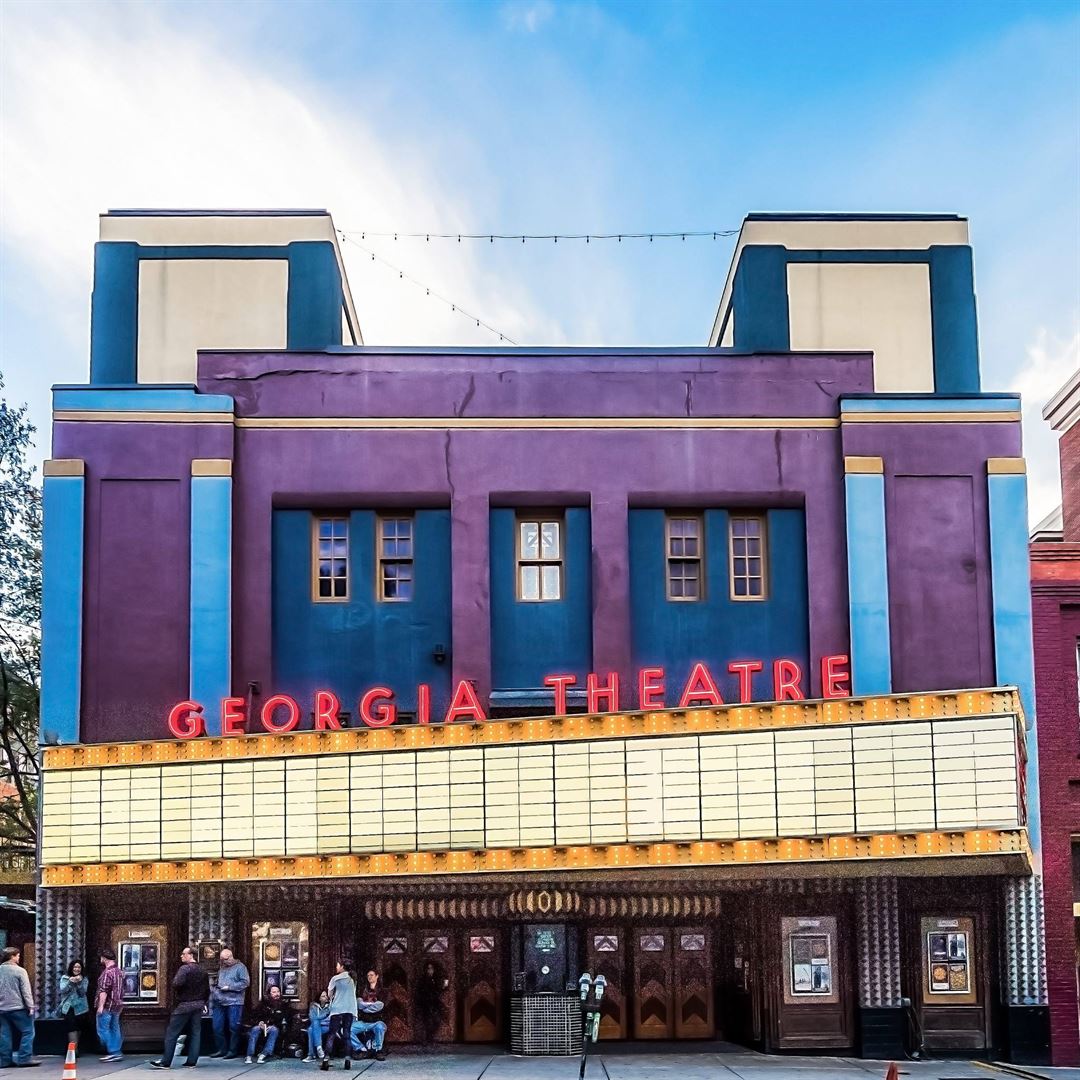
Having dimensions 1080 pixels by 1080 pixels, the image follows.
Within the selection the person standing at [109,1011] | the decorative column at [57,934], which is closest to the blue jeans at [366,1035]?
the person standing at [109,1011]

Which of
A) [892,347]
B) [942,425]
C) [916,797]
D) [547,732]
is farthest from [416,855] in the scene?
[892,347]

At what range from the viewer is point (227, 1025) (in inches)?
925

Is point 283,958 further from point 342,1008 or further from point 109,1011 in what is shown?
point 109,1011

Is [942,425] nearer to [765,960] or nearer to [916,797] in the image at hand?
[916,797]

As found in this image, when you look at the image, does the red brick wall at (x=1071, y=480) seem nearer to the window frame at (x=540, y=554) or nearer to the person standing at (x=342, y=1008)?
the window frame at (x=540, y=554)

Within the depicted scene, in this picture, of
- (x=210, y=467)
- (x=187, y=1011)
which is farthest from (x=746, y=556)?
(x=187, y=1011)

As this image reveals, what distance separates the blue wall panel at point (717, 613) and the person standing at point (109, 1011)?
9213 millimetres

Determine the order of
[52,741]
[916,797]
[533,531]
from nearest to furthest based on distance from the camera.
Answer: [916,797], [52,741], [533,531]

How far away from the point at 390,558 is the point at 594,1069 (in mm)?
8452

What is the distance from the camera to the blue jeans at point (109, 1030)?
2336 centimetres

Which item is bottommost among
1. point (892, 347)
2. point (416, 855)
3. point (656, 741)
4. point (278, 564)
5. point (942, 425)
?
point (416, 855)

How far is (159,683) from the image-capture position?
24688 mm

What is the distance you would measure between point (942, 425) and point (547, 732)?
327 inches

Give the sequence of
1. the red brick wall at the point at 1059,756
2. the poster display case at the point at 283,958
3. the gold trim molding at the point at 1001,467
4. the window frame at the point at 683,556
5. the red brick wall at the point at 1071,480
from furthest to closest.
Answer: the red brick wall at the point at 1071,480
the window frame at the point at 683,556
the gold trim molding at the point at 1001,467
the red brick wall at the point at 1059,756
the poster display case at the point at 283,958
